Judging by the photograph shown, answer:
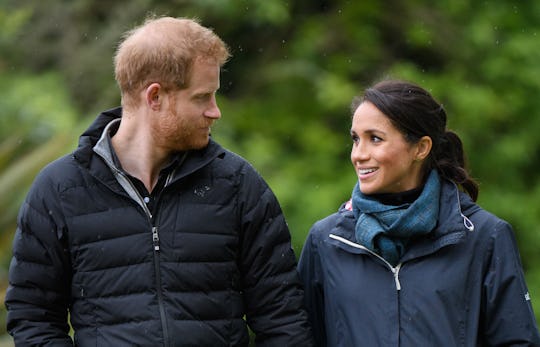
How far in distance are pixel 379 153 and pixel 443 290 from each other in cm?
51

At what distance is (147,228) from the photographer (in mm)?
3797

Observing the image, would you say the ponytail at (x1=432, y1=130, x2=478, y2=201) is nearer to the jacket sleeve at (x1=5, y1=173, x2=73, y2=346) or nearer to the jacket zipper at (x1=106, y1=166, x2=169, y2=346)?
the jacket zipper at (x1=106, y1=166, x2=169, y2=346)

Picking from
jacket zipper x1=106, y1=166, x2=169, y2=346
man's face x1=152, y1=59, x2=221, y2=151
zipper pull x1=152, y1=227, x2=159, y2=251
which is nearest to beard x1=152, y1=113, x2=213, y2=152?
man's face x1=152, y1=59, x2=221, y2=151

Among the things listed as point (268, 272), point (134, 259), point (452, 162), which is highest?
point (452, 162)

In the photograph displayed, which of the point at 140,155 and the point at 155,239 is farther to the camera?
the point at 140,155

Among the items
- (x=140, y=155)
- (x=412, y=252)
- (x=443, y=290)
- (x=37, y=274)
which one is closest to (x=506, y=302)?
(x=443, y=290)

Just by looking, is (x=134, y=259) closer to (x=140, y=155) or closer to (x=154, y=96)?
(x=140, y=155)

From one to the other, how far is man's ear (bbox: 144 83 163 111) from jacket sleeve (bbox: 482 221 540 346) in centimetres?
123

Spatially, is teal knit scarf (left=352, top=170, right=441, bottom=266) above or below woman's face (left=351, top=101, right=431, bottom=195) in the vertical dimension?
below

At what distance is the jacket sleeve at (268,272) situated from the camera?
3.92m

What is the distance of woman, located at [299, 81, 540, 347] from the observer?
390 centimetres

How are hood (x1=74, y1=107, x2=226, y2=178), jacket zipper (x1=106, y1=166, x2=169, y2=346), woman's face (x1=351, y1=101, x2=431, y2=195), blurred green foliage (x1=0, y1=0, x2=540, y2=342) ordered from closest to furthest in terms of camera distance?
jacket zipper (x1=106, y1=166, x2=169, y2=346), hood (x1=74, y1=107, x2=226, y2=178), woman's face (x1=351, y1=101, x2=431, y2=195), blurred green foliage (x1=0, y1=0, x2=540, y2=342)

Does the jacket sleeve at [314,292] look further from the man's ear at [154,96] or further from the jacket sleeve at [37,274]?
the jacket sleeve at [37,274]

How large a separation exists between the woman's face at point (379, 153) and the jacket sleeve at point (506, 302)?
0.40 meters
